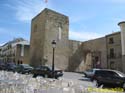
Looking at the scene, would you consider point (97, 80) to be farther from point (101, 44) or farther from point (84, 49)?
point (84, 49)

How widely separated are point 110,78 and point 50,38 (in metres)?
30.1

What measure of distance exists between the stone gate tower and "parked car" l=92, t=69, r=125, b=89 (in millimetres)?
27439

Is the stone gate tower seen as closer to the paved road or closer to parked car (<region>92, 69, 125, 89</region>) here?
the paved road

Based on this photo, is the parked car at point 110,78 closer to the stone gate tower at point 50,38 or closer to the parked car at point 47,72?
the parked car at point 47,72

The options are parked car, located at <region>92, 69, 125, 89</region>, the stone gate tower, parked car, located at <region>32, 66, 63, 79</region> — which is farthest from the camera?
the stone gate tower

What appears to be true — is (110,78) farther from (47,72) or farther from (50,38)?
(50,38)

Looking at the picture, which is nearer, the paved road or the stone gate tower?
the paved road

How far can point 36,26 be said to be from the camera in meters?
52.3

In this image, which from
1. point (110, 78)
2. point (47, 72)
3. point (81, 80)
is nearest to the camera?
point (110, 78)

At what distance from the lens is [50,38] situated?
156 ft

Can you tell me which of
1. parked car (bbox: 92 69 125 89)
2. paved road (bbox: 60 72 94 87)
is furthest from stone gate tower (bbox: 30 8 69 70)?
parked car (bbox: 92 69 125 89)

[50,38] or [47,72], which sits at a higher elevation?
[50,38]

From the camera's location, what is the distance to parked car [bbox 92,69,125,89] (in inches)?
709

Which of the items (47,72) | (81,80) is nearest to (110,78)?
(81,80)
